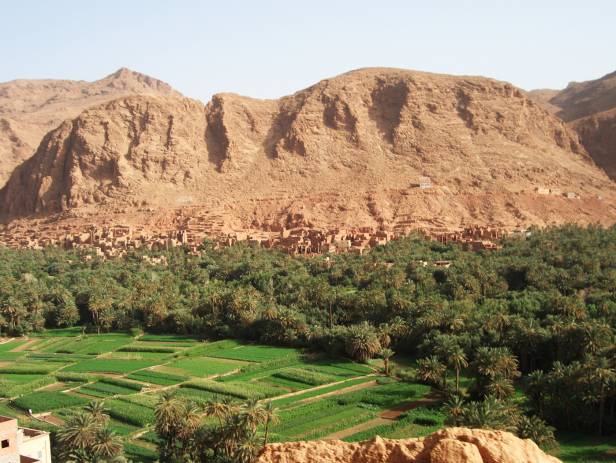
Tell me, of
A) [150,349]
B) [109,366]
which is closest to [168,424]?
[109,366]

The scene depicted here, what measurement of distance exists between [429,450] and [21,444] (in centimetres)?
1368

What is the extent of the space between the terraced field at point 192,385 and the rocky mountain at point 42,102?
249 ft

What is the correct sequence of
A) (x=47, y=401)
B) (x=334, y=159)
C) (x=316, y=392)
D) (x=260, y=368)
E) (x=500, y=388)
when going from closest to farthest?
(x=500, y=388) → (x=47, y=401) → (x=316, y=392) → (x=260, y=368) → (x=334, y=159)

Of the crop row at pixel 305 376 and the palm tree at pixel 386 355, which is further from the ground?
the palm tree at pixel 386 355

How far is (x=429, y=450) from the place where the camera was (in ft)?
25.4

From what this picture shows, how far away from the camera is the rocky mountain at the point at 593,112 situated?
88688 mm

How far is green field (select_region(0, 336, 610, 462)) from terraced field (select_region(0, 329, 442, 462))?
0.14ft

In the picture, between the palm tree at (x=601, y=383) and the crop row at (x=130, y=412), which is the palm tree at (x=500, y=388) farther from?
the crop row at (x=130, y=412)

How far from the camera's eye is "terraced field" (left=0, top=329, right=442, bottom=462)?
→ 23922mm

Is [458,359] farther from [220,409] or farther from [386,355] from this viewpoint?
[220,409]

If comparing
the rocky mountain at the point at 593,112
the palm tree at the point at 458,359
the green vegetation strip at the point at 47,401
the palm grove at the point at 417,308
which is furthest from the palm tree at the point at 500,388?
the rocky mountain at the point at 593,112

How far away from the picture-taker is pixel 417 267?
45.8 m

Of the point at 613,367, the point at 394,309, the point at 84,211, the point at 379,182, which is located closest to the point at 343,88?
the point at 379,182

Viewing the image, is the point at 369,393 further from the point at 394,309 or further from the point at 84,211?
the point at 84,211
